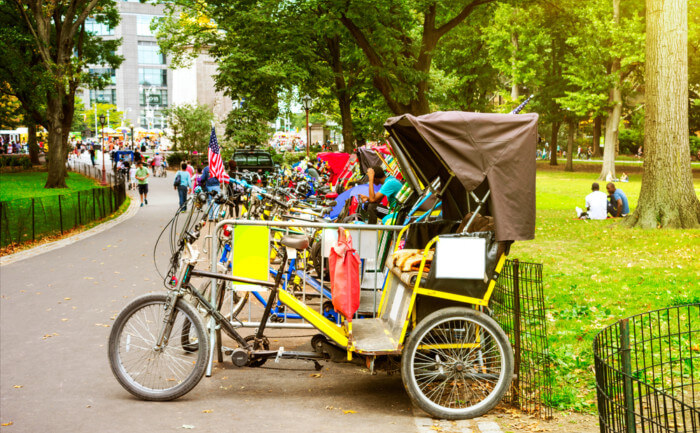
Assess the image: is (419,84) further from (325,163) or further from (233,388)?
(233,388)

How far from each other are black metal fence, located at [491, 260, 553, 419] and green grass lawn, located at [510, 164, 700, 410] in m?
0.17

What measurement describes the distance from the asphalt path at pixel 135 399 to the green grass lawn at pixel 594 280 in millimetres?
1595

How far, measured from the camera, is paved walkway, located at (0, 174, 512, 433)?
Answer: 550 cm

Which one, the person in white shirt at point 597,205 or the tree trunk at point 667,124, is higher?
the tree trunk at point 667,124

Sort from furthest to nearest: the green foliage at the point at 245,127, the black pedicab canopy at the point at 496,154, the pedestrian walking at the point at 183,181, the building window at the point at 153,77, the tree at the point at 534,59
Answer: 1. the building window at the point at 153,77
2. the tree at the point at 534,59
3. the green foliage at the point at 245,127
4. the pedestrian walking at the point at 183,181
5. the black pedicab canopy at the point at 496,154

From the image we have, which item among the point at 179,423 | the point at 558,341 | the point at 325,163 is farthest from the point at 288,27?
the point at 179,423

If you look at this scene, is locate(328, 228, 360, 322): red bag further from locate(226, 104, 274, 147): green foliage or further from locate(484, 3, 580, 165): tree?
locate(226, 104, 274, 147): green foliage

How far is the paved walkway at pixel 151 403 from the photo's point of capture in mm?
5496

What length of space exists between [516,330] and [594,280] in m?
5.02

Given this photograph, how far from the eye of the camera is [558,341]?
24.4 ft

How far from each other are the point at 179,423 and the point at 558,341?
3896 millimetres

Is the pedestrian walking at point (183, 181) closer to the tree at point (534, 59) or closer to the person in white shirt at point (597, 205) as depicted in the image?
the person in white shirt at point (597, 205)

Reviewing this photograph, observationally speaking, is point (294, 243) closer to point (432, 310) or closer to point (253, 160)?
point (432, 310)

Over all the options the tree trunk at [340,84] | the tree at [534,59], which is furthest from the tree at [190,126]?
the tree trunk at [340,84]
